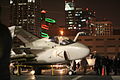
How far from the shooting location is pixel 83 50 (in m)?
16.5

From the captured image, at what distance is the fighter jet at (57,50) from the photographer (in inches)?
657

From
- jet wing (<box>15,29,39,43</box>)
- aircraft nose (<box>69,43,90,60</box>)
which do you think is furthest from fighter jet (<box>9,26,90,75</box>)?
jet wing (<box>15,29,39,43</box>)

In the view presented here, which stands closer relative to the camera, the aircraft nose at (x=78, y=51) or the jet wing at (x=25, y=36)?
the aircraft nose at (x=78, y=51)

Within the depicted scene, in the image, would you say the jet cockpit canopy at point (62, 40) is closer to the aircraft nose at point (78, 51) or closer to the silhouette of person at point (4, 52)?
the aircraft nose at point (78, 51)

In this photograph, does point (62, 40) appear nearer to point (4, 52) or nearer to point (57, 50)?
point (57, 50)

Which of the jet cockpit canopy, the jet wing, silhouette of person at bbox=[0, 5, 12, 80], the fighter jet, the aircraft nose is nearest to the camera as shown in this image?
silhouette of person at bbox=[0, 5, 12, 80]

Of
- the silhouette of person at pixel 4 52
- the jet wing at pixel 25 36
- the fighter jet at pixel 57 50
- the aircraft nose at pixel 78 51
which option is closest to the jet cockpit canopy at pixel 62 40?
Answer: the fighter jet at pixel 57 50

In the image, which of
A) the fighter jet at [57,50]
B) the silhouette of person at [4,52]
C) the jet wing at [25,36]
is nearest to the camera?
the silhouette of person at [4,52]

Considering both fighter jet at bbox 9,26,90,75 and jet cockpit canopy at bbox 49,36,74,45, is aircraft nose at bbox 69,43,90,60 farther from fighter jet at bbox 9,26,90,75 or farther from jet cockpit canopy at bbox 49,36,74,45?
jet cockpit canopy at bbox 49,36,74,45

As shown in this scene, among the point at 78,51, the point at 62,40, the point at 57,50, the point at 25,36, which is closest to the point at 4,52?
the point at 78,51

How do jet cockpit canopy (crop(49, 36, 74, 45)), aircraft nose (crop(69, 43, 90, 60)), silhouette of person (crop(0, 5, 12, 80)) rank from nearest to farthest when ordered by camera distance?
silhouette of person (crop(0, 5, 12, 80)) < aircraft nose (crop(69, 43, 90, 60)) < jet cockpit canopy (crop(49, 36, 74, 45))

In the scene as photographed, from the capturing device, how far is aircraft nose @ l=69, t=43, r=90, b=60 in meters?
16.6

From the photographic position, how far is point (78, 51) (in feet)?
54.4

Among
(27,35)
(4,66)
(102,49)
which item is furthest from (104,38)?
(4,66)
